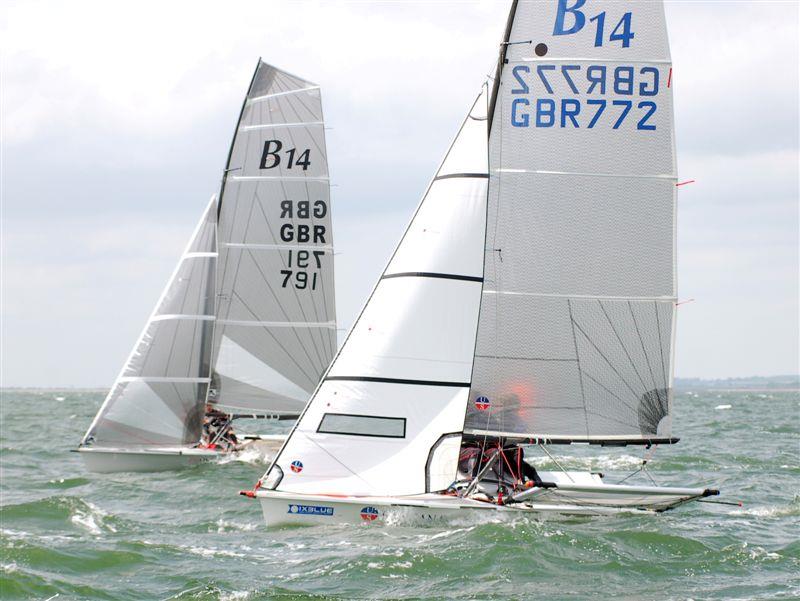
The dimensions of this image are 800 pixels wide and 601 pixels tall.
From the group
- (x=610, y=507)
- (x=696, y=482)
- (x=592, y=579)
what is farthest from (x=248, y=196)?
(x=592, y=579)

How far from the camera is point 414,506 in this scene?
572 inches

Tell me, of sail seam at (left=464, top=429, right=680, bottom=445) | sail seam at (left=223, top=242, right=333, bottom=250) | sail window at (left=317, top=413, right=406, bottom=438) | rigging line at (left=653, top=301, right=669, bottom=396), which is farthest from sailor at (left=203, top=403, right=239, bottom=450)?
rigging line at (left=653, top=301, right=669, bottom=396)

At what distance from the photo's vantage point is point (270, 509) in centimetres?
1480

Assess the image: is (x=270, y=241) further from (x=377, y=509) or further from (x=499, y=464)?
(x=377, y=509)

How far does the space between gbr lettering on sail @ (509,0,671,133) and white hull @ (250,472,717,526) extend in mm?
5138

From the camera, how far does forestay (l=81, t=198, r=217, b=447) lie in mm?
23906

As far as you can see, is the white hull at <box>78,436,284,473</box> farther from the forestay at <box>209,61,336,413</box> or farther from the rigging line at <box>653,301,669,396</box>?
the rigging line at <box>653,301,669,396</box>

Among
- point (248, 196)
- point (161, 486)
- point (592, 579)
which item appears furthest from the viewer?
point (248, 196)

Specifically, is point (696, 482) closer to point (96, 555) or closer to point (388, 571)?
point (388, 571)

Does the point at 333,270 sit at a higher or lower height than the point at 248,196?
lower

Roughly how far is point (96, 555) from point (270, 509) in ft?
7.63

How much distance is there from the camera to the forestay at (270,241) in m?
26.0

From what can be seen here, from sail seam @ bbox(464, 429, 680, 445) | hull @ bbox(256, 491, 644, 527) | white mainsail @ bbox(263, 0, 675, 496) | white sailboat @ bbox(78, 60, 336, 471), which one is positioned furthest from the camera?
white sailboat @ bbox(78, 60, 336, 471)

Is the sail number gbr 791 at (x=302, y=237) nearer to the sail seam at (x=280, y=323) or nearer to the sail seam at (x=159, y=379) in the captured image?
the sail seam at (x=280, y=323)
